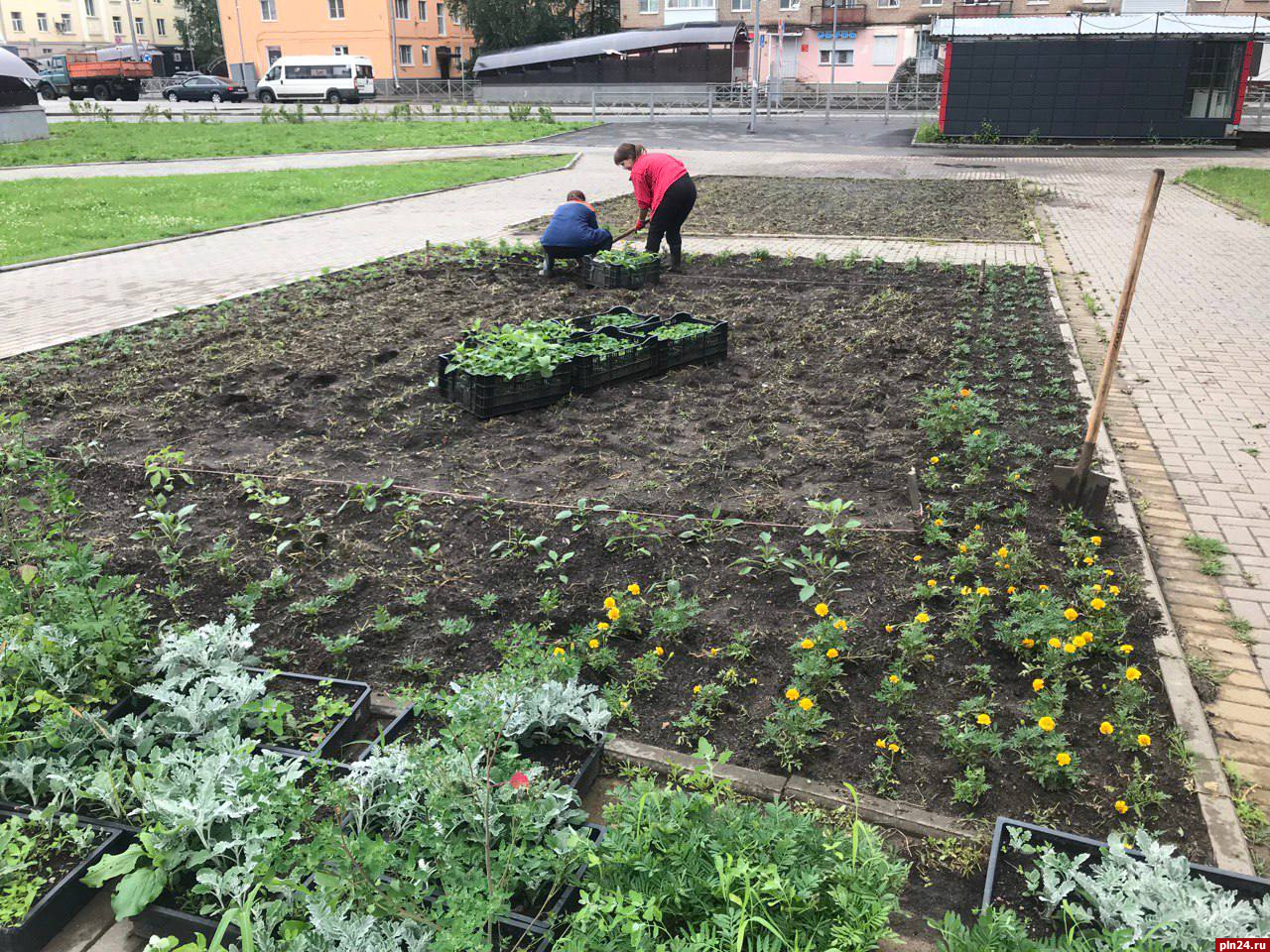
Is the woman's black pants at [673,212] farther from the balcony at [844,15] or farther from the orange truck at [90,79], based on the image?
the orange truck at [90,79]

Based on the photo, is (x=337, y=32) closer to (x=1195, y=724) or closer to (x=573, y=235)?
(x=573, y=235)

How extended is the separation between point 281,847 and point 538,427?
371cm

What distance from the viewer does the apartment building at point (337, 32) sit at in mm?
53844

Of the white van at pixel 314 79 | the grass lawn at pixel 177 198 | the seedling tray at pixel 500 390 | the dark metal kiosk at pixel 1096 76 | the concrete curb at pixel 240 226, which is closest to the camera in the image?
the seedling tray at pixel 500 390

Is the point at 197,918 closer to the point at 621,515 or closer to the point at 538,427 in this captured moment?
the point at 621,515

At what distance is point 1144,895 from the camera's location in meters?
2.27

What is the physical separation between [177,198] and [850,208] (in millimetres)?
11431

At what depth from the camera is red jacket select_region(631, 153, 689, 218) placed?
387 inches

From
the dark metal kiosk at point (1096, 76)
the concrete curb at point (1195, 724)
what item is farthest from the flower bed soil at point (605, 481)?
the dark metal kiosk at point (1096, 76)

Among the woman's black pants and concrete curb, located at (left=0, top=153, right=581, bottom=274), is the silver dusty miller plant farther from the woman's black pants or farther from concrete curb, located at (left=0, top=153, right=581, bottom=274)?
concrete curb, located at (left=0, top=153, right=581, bottom=274)

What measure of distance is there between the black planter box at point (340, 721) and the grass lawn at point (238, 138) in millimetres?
22489

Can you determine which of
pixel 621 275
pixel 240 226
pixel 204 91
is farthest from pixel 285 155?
pixel 204 91

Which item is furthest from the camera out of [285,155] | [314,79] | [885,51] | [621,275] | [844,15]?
[885,51]

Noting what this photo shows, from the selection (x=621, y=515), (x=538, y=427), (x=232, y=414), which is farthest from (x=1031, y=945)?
(x=232, y=414)
